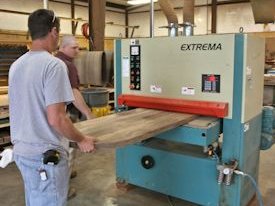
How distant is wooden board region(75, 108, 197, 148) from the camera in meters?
1.49

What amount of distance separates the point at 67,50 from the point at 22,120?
1.38 metres

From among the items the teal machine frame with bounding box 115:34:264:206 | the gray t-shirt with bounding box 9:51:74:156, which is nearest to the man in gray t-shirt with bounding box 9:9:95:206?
the gray t-shirt with bounding box 9:51:74:156

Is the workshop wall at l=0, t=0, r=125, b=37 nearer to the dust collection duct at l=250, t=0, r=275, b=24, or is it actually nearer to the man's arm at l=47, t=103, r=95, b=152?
the dust collection duct at l=250, t=0, r=275, b=24

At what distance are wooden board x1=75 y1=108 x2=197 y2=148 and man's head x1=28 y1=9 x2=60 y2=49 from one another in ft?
1.67

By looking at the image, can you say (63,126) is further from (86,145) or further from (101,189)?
(101,189)

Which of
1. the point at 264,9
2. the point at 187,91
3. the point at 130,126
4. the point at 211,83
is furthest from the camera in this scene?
the point at 264,9

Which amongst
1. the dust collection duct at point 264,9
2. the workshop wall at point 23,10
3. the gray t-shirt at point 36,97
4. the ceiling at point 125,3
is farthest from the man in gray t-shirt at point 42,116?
the ceiling at point 125,3

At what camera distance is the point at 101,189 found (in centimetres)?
281

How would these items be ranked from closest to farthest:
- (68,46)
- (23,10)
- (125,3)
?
(68,46) → (23,10) → (125,3)

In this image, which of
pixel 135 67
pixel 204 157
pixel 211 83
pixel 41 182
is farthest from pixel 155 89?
pixel 41 182

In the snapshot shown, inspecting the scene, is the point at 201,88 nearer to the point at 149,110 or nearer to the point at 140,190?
the point at 149,110

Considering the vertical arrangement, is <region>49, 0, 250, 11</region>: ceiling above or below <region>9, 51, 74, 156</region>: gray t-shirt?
above

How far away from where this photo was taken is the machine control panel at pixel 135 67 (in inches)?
94.8

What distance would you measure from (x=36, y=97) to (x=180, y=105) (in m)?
1.03
